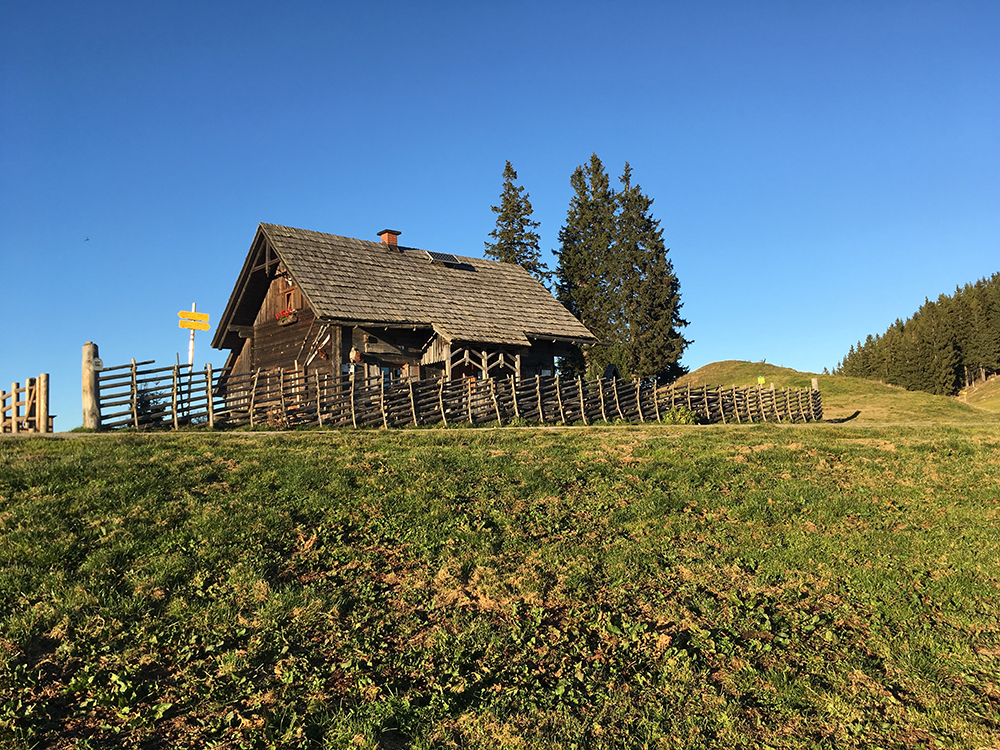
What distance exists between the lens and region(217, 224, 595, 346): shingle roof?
2611cm

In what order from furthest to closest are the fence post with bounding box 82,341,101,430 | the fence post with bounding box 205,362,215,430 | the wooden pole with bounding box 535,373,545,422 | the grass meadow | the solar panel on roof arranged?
1. the solar panel on roof
2. the wooden pole with bounding box 535,373,545,422
3. the fence post with bounding box 205,362,215,430
4. the fence post with bounding box 82,341,101,430
5. the grass meadow

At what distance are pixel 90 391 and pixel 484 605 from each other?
15.4 metres

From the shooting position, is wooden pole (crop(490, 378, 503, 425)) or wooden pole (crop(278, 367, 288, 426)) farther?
wooden pole (crop(490, 378, 503, 425))

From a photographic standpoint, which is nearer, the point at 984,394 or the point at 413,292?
the point at 413,292

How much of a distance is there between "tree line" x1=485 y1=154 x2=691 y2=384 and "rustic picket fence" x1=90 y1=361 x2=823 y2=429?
1743 cm

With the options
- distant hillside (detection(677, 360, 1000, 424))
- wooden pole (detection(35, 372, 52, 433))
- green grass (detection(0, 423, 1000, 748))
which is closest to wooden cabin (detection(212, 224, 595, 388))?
wooden pole (detection(35, 372, 52, 433))

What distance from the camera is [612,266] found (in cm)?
4606

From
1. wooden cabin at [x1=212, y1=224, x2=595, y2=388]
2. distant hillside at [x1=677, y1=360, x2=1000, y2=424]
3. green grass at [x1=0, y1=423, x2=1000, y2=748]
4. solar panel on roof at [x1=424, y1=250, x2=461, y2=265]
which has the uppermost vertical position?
solar panel on roof at [x1=424, y1=250, x2=461, y2=265]

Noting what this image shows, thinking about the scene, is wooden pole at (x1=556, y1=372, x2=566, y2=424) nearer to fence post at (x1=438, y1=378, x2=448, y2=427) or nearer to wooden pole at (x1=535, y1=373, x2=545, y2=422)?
wooden pole at (x1=535, y1=373, x2=545, y2=422)

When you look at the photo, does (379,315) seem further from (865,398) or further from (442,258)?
(865,398)

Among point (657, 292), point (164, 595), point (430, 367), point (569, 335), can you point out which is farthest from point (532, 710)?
point (657, 292)

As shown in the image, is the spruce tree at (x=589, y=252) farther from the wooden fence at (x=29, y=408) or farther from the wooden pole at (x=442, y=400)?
the wooden fence at (x=29, y=408)

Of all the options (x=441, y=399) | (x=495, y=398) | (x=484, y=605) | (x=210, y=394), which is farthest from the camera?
(x=495, y=398)

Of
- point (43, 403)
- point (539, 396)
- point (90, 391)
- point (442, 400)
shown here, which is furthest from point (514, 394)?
point (43, 403)
